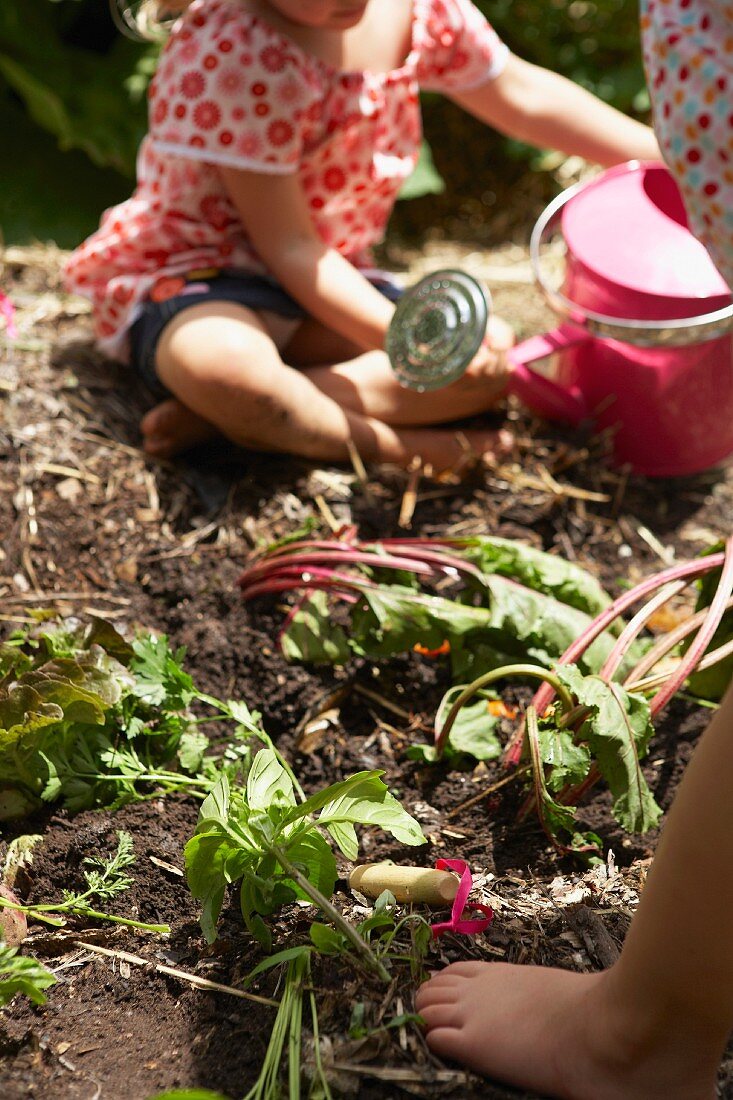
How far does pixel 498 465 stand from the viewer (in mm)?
1993

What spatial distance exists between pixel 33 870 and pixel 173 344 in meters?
0.98

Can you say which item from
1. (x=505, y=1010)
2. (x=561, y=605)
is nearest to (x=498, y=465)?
(x=561, y=605)

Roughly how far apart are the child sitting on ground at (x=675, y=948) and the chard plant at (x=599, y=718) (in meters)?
0.27

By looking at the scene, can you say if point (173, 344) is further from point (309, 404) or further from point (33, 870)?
point (33, 870)

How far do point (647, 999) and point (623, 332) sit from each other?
1.20 metres

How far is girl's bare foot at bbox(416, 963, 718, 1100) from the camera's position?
35.3 inches

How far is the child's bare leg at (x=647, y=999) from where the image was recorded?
2.70ft

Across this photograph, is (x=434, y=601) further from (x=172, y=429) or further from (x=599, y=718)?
(x=172, y=429)

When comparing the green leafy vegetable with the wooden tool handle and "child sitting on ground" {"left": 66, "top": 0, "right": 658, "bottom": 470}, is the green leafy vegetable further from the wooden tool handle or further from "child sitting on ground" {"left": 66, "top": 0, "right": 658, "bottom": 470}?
"child sitting on ground" {"left": 66, "top": 0, "right": 658, "bottom": 470}

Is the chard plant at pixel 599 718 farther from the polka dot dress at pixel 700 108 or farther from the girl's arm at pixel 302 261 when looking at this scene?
the girl's arm at pixel 302 261

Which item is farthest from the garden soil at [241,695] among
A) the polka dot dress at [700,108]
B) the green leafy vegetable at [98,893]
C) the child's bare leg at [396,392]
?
the polka dot dress at [700,108]

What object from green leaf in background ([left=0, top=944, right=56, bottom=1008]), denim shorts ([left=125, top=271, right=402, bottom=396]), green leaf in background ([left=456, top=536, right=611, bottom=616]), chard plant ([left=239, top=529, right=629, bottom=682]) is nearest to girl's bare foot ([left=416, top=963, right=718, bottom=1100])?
green leaf in background ([left=0, top=944, right=56, bottom=1008])

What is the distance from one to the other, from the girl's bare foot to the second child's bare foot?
1.15 m

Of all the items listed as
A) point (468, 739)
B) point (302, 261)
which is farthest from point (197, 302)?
point (468, 739)
